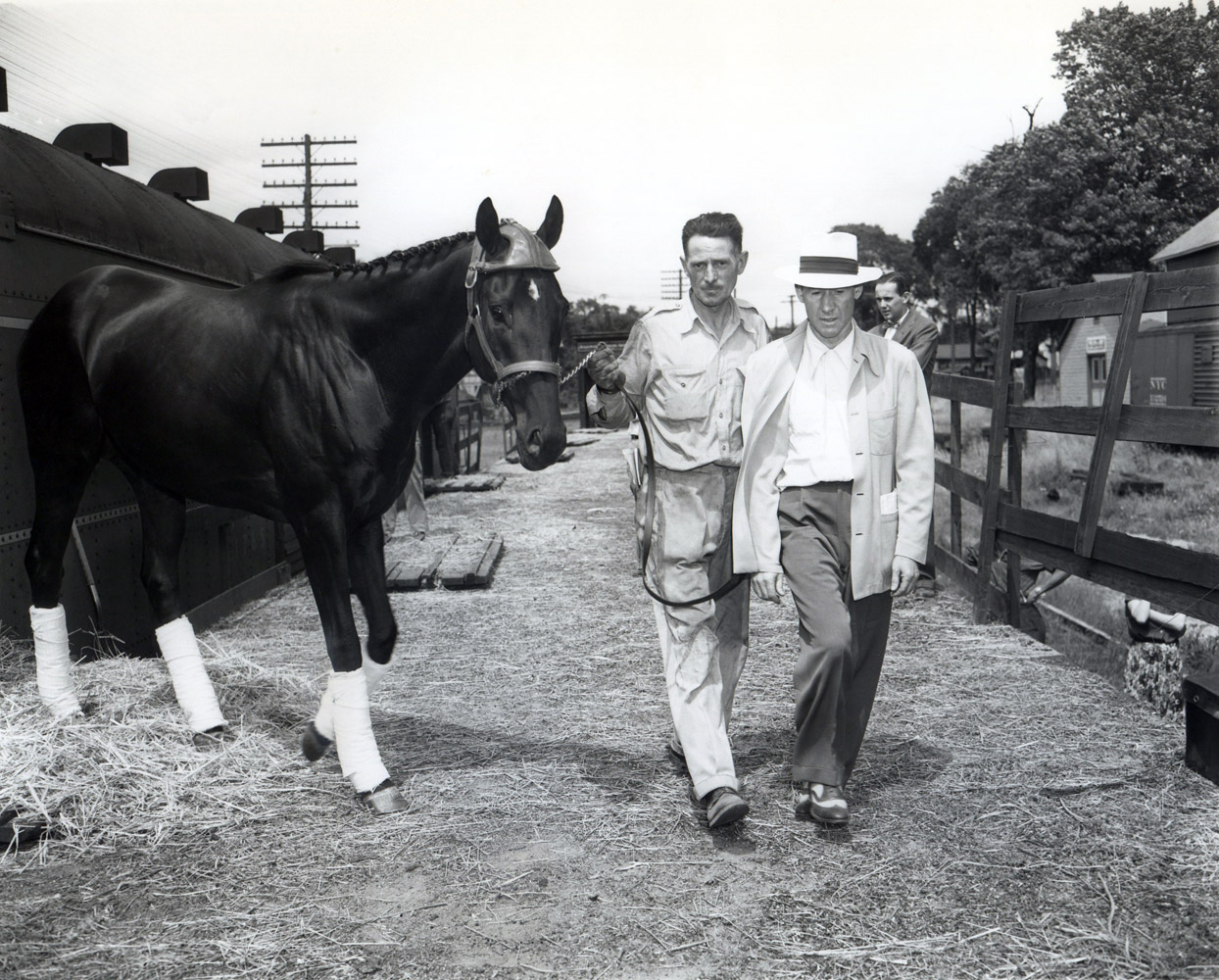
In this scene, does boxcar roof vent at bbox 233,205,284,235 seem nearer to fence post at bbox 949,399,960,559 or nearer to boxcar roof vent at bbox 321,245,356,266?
boxcar roof vent at bbox 321,245,356,266

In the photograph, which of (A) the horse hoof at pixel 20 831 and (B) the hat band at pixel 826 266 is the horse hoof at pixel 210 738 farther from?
(B) the hat band at pixel 826 266

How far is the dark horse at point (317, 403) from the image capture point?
3.81 m

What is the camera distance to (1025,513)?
603 centimetres

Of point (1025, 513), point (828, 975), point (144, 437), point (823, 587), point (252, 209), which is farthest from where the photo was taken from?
point (252, 209)

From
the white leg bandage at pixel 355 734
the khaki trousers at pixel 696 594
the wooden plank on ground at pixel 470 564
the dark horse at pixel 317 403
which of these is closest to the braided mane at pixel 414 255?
the dark horse at pixel 317 403

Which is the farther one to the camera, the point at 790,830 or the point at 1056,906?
the point at 790,830

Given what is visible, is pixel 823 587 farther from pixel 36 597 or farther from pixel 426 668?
pixel 36 597

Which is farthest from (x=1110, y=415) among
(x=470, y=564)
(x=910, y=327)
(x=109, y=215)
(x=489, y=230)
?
(x=109, y=215)

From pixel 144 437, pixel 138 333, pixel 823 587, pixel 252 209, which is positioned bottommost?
pixel 823 587

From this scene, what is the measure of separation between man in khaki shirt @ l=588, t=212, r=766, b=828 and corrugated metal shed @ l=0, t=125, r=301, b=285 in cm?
337

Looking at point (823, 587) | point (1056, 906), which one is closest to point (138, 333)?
point (823, 587)

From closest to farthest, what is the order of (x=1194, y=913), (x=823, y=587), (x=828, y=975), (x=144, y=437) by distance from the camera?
(x=828, y=975) → (x=1194, y=913) → (x=823, y=587) → (x=144, y=437)

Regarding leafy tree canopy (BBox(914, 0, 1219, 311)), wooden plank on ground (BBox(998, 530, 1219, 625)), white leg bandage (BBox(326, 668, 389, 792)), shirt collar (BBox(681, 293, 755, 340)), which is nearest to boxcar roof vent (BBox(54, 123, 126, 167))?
white leg bandage (BBox(326, 668, 389, 792))

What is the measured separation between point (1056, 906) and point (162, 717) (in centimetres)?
368
